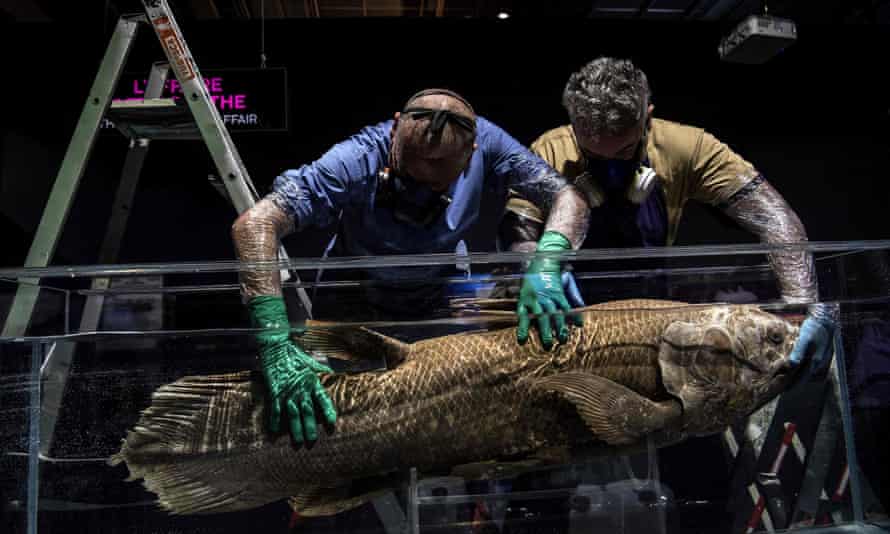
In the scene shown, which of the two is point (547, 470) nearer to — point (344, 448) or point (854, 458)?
point (344, 448)

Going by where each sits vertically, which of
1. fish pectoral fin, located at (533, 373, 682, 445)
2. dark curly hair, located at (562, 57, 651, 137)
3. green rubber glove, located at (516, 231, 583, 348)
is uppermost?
dark curly hair, located at (562, 57, 651, 137)

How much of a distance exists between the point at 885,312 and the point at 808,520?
0.55m

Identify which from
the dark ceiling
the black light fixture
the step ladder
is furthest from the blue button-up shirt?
the black light fixture

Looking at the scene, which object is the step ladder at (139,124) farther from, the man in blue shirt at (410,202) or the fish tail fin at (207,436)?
the fish tail fin at (207,436)

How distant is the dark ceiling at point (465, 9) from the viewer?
341 centimetres

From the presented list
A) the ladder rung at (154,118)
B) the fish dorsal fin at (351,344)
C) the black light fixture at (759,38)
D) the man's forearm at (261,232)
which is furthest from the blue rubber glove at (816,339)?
the ladder rung at (154,118)

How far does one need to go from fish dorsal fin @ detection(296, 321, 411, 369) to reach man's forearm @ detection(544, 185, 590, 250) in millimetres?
638

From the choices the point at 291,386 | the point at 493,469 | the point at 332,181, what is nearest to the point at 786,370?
the point at 493,469

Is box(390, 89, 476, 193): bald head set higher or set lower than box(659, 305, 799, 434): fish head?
higher

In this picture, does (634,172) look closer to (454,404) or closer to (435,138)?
(435,138)

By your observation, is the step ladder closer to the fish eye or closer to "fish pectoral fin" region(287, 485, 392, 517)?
"fish pectoral fin" region(287, 485, 392, 517)

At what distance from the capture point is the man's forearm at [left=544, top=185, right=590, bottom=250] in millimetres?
2143

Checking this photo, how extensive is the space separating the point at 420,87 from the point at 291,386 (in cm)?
217

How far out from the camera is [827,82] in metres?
3.76
